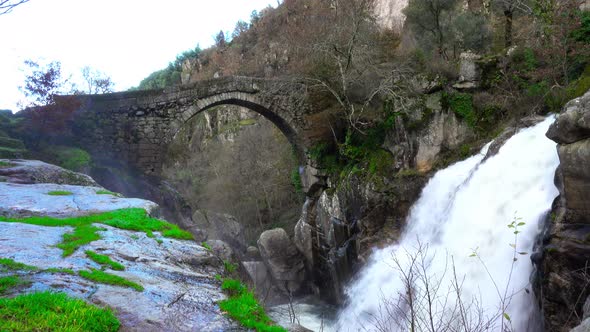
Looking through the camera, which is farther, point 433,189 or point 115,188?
point 115,188

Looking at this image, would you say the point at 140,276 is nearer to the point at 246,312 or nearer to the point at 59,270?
the point at 59,270

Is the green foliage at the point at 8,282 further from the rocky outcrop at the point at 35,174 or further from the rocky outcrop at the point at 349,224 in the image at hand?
the rocky outcrop at the point at 349,224

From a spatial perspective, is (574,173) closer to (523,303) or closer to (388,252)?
(523,303)

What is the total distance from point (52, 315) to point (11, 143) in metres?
10.1

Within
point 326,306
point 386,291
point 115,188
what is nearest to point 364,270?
point 386,291

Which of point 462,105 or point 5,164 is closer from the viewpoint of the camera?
point 5,164

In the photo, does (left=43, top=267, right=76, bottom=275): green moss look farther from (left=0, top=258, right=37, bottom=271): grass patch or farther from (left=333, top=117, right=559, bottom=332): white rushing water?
(left=333, top=117, right=559, bottom=332): white rushing water

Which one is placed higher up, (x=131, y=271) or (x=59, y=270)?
(x=59, y=270)

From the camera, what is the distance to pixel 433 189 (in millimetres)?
9828

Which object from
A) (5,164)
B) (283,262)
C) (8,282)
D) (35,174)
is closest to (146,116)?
(5,164)

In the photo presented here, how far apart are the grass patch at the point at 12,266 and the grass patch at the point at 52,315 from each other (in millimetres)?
741

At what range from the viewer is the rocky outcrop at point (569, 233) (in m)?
4.97

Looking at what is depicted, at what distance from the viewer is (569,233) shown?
518cm

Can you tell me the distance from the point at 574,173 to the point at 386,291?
4814 mm
